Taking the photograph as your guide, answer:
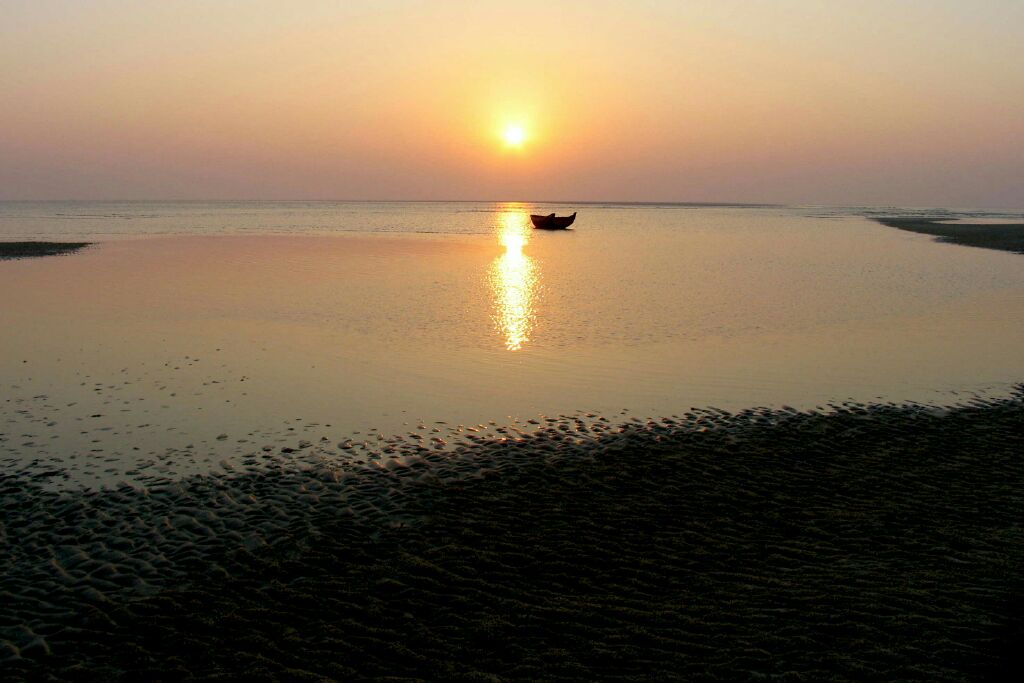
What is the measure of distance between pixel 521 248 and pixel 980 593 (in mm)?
79564

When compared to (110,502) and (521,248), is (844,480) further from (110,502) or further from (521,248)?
(521,248)

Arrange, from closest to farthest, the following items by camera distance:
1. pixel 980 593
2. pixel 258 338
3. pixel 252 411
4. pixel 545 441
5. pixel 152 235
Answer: pixel 980 593 < pixel 545 441 < pixel 252 411 < pixel 258 338 < pixel 152 235

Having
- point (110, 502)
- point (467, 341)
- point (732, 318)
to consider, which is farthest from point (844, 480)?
point (732, 318)

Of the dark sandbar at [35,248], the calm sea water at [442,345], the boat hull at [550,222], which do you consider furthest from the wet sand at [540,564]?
the boat hull at [550,222]

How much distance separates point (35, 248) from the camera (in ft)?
240

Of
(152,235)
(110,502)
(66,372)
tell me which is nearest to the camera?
(110,502)

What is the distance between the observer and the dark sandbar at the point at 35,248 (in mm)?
67056

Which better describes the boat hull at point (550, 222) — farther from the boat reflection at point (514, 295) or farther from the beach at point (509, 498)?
the beach at point (509, 498)

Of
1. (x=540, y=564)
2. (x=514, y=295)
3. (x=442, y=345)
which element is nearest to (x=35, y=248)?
(x=514, y=295)

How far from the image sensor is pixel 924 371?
25266 millimetres

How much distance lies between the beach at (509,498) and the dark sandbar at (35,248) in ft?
126

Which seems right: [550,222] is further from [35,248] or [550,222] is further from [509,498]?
[509,498]

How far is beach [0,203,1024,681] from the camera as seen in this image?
9.98 meters

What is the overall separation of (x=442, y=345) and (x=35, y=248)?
62.3m
